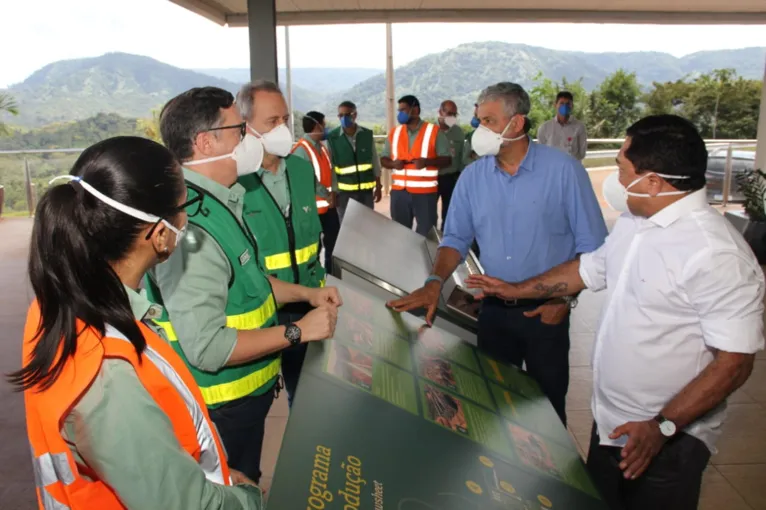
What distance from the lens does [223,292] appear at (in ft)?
5.17

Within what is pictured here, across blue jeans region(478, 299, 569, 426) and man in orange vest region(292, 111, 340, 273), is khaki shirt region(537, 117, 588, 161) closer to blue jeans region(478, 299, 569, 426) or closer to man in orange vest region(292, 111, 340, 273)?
man in orange vest region(292, 111, 340, 273)

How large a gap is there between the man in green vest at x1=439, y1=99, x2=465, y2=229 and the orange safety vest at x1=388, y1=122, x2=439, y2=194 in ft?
3.08

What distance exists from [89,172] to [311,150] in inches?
203

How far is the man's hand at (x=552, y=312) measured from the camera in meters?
2.40

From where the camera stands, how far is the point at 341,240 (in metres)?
2.95

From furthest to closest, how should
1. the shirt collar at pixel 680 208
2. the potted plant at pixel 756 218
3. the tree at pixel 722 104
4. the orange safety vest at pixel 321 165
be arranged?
the tree at pixel 722 104 → the potted plant at pixel 756 218 → the orange safety vest at pixel 321 165 → the shirt collar at pixel 680 208

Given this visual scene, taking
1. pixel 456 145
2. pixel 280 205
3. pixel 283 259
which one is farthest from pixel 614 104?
pixel 283 259

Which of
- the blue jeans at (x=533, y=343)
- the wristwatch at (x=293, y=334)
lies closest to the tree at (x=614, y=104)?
the blue jeans at (x=533, y=343)

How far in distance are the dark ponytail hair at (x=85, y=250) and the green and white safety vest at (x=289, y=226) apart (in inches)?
46.0

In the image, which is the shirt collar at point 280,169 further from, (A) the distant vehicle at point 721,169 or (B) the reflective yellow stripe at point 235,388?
(A) the distant vehicle at point 721,169

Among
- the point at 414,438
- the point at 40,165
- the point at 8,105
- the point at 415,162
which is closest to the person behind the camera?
the point at 414,438

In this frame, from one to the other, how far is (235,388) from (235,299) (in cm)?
28

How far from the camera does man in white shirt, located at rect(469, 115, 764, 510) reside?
59.0 inches

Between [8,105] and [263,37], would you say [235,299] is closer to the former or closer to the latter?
[263,37]
